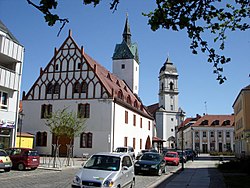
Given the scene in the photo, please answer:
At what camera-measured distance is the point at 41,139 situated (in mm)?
39312

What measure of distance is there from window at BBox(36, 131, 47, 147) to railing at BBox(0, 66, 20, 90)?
48.4 feet

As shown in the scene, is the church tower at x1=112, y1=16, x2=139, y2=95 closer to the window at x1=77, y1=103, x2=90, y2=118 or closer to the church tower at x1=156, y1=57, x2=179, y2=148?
the window at x1=77, y1=103, x2=90, y2=118

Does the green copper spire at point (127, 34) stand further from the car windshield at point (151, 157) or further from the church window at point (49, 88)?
the car windshield at point (151, 157)

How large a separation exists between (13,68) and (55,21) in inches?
923

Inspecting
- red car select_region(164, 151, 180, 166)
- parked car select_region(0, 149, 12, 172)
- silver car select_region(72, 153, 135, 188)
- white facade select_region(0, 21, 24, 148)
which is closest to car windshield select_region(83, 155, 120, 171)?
silver car select_region(72, 153, 135, 188)

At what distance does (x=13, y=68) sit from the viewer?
86.4ft

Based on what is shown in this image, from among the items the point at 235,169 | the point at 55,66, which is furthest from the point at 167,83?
the point at 235,169

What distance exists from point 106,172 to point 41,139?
30250mm

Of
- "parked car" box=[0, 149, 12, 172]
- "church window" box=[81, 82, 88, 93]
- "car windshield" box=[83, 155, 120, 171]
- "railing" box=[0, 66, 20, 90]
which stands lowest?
"parked car" box=[0, 149, 12, 172]

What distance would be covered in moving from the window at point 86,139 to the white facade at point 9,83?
1248 cm

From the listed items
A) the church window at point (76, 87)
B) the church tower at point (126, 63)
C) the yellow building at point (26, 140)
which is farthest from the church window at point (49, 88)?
the church tower at point (126, 63)

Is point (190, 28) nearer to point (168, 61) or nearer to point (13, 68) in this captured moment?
point (13, 68)

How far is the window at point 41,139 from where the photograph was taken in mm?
39156

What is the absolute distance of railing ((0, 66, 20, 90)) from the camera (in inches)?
945
